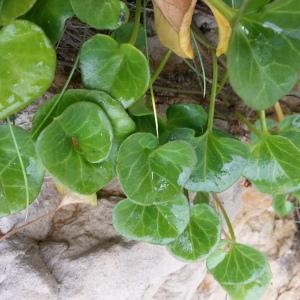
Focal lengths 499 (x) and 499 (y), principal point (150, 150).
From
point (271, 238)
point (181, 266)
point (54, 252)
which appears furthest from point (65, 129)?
point (271, 238)

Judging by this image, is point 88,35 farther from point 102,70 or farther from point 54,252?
point 54,252

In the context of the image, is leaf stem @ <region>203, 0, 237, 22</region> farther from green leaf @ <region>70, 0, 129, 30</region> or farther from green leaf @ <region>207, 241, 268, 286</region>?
green leaf @ <region>207, 241, 268, 286</region>

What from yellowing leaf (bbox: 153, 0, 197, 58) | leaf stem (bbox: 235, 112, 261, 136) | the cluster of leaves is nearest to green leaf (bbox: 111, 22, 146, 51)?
the cluster of leaves

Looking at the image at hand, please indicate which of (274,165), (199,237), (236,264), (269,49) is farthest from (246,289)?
(269,49)

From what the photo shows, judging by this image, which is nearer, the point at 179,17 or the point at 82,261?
the point at 179,17

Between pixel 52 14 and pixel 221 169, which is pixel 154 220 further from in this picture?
pixel 52 14

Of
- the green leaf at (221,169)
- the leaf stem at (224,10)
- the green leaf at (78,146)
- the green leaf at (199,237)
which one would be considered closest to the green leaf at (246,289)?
the green leaf at (199,237)

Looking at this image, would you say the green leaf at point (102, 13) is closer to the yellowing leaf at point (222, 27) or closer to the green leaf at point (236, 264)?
the yellowing leaf at point (222, 27)
